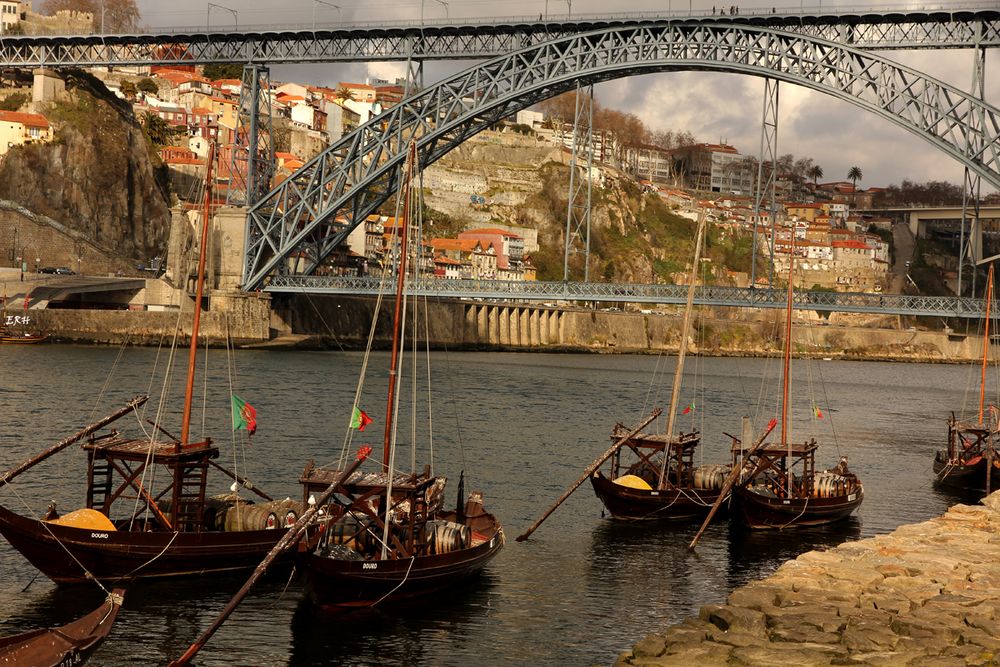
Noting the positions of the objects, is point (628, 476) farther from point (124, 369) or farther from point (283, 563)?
point (124, 369)

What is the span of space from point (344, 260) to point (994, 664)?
90.7 m

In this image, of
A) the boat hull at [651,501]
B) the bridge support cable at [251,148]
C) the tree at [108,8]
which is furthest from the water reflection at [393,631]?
the tree at [108,8]

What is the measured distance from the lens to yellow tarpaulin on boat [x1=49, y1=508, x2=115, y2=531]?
2059 centimetres

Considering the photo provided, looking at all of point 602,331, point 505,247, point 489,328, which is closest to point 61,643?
point 489,328

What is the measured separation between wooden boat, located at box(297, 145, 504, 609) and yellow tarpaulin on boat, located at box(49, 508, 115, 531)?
3.38m

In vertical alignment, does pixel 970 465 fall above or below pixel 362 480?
below

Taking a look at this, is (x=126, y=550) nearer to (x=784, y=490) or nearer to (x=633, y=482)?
(x=633, y=482)

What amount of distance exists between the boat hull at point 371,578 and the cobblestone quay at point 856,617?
15.7ft

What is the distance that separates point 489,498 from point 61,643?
16.9 metres

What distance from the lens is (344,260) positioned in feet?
339

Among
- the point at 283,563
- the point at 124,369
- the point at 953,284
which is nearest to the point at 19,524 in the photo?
the point at 283,563

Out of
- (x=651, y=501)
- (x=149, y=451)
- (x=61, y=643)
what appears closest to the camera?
(x=61, y=643)

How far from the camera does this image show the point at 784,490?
29.5 metres

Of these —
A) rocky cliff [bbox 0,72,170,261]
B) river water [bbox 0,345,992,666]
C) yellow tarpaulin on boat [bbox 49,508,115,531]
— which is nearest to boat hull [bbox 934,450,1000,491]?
river water [bbox 0,345,992,666]
